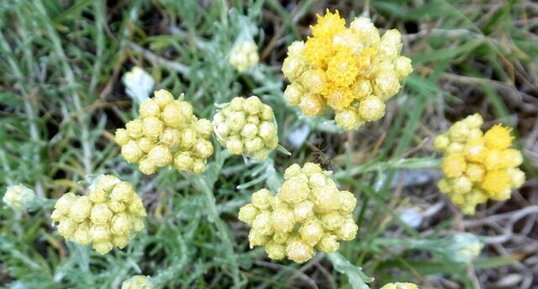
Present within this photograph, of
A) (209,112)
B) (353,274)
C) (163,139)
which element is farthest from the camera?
(209,112)

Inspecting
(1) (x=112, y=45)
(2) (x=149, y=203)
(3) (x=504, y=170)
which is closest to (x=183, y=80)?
(1) (x=112, y=45)

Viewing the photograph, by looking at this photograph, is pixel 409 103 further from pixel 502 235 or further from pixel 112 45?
pixel 112 45

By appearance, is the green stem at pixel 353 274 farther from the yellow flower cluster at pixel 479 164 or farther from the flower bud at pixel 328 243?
the yellow flower cluster at pixel 479 164

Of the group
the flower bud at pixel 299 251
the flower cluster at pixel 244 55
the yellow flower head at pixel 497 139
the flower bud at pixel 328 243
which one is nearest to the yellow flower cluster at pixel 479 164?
the yellow flower head at pixel 497 139

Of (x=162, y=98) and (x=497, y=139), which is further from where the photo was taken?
(x=497, y=139)

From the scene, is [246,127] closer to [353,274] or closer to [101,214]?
[101,214]

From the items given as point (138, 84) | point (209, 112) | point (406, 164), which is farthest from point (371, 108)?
point (138, 84)

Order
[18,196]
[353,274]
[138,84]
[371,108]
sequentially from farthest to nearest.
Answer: [138,84] < [18,196] < [353,274] < [371,108]
